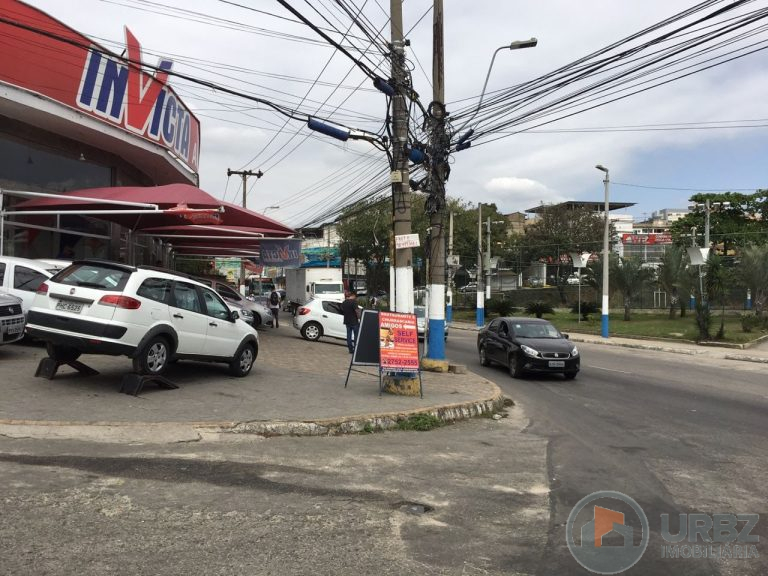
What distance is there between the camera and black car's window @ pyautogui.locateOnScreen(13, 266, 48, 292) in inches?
477

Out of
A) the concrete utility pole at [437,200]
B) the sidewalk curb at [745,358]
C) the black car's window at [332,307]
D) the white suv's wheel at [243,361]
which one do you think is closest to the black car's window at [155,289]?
the white suv's wheel at [243,361]

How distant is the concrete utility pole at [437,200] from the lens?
14461mm

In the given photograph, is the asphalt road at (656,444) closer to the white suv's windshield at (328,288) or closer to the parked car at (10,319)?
the parked car at (10,319)

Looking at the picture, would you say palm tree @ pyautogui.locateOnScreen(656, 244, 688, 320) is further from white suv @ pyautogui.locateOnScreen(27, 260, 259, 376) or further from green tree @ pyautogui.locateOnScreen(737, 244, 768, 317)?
white suv @ pyautogui.locateOnScreen(27, 260, 259, 376)

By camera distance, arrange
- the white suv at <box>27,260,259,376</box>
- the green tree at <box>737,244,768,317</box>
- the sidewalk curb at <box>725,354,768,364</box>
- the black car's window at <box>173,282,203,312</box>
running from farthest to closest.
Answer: the green tree at <box>737,244,768,317</box> → the sidewalk curb at <box>725,354,768,364</box> → the black car's window at <box>173,282,203,312</box> → the white suv at <box>27,260,259,376</box>

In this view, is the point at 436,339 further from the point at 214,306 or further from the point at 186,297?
the point at 186,297

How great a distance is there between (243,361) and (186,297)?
196cm

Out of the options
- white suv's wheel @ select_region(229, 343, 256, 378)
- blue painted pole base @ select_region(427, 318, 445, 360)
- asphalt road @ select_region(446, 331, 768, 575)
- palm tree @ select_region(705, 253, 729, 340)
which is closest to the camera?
asphalt road @ select_region(446, 331, 768, 575)

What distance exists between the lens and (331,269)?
124 feet

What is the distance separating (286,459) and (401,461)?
125cm

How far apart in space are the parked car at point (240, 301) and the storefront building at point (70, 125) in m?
3.62

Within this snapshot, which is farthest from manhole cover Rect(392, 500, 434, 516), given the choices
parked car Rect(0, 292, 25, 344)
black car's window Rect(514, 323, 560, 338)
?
black car's window Rect(514, 323, 560, 338)

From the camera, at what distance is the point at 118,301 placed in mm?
8273

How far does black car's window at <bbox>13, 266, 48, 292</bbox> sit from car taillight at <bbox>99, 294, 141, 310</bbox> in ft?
16.0
